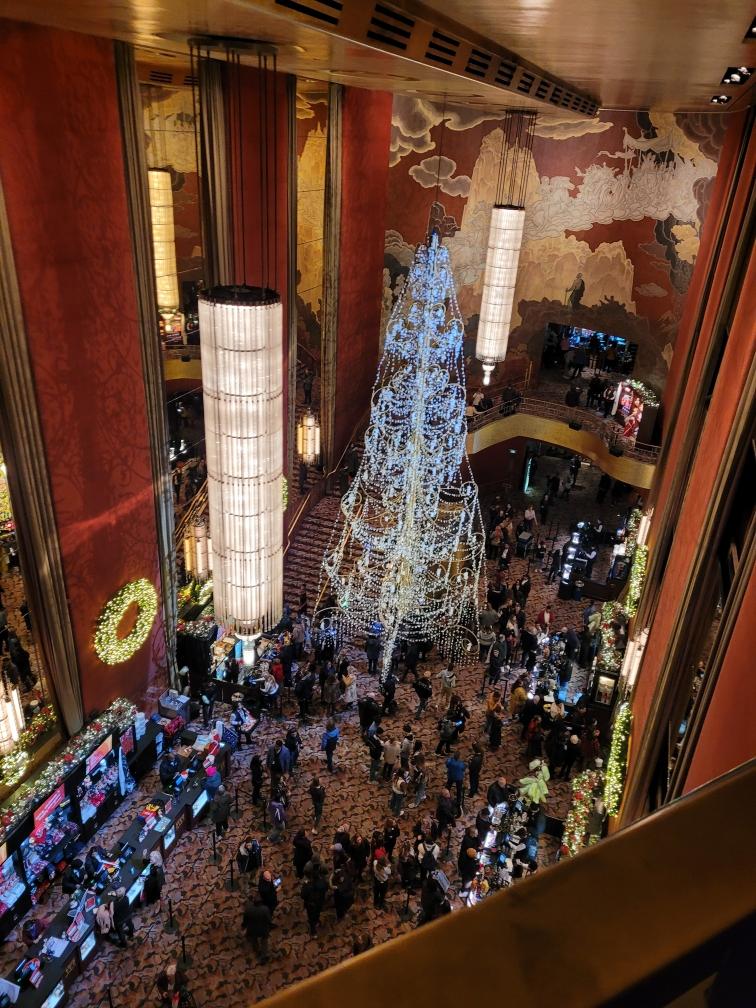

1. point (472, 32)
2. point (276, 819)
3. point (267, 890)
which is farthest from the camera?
point (276, 819)

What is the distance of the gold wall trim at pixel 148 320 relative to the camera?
8.01 metres

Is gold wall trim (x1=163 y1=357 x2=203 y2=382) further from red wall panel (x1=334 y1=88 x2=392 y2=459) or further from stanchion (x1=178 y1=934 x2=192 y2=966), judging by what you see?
stanchion (x1=178 y1=934 x2=192 y2=966)

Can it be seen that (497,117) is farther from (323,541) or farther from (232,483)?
(232,483)

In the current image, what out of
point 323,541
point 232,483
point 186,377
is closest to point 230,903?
point 232,483

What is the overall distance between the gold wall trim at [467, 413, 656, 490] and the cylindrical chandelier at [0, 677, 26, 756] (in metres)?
11.6

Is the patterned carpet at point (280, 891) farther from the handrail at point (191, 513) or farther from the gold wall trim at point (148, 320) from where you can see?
the handrail at point (191, 513)

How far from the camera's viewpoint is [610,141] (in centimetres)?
1667

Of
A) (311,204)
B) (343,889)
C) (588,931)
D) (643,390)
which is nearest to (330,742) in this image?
(343,889)

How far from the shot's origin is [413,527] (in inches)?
448

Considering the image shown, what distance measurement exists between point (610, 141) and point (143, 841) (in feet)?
52.6

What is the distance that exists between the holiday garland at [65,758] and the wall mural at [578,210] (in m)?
11.8

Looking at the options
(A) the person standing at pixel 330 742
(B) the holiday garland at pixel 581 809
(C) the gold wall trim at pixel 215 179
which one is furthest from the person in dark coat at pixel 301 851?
(C) the gold wall trim at pixel 215 179

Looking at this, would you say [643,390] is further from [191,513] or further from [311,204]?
[191,513]

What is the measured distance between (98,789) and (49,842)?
878 millimetres
